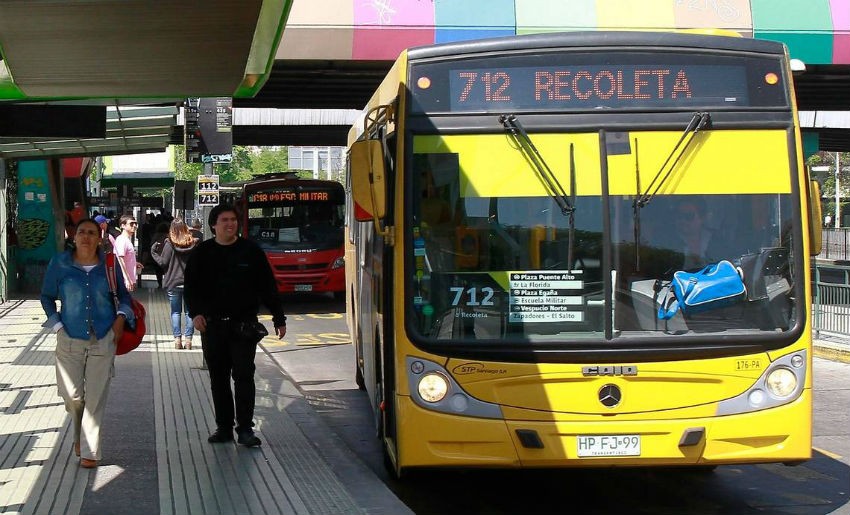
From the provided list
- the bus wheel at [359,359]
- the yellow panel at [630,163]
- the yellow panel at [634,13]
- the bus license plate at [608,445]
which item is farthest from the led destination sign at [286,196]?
the bus license plate at [608,445]

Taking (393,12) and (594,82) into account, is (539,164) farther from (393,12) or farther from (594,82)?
(393,12)

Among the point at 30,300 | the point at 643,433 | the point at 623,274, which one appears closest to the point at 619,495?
the point at 643,433

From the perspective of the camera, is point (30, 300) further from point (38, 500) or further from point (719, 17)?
point (38, 500)

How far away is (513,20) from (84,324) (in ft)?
45.8

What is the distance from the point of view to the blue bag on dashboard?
22.5 ft

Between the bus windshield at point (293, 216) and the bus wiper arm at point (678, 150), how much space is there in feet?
62.7

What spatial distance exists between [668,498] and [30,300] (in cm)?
1921

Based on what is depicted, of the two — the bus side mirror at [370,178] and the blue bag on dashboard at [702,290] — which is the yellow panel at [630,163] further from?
the blue bag on dashboard at [702,290]

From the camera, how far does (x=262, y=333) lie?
8.57m

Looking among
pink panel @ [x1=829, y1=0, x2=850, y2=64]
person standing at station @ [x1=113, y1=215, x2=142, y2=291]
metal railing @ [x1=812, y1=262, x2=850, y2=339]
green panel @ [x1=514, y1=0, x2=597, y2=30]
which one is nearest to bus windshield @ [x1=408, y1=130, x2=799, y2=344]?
metal railing @ [x1=812, y1=262, x2=850, y2=339]

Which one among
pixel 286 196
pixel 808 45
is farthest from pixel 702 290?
pixel 286 196

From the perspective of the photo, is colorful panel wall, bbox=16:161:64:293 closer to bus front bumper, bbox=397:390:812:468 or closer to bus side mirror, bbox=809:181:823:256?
bus front bumper, bbox=397:390:812:468

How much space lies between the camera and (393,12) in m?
20.3

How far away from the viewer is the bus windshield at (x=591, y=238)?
6848mm
